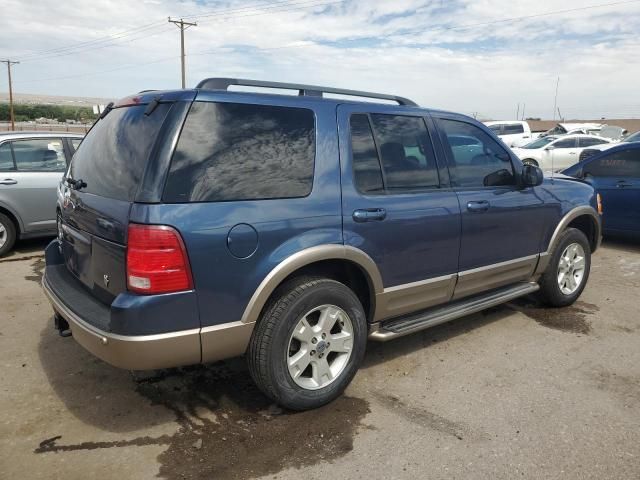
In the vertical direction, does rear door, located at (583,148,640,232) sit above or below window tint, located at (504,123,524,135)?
below

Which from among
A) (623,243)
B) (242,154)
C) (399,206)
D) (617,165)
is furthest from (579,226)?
(242,154)

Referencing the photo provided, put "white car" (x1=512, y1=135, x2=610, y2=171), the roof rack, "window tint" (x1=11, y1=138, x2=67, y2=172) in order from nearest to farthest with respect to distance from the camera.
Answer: the roof rack < "window tint" (x1=11, y1=138, x2=67, y2=172) < "white car" (x1=512, y1=135, x2=610, y2=171)

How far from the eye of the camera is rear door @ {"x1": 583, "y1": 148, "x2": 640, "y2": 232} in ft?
24.6

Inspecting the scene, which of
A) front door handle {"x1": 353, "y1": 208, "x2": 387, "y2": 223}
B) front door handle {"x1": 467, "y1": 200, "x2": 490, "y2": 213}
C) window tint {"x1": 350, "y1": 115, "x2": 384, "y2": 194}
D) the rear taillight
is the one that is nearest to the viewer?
the rear taillight

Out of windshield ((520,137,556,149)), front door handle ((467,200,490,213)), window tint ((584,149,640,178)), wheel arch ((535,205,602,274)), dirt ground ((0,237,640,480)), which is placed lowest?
dirt ground ((0,237,640,480))

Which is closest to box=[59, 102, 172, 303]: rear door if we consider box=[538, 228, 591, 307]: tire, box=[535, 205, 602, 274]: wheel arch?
box=[535, 205, 602, 274]: wheel arch

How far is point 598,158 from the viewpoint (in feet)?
26.6

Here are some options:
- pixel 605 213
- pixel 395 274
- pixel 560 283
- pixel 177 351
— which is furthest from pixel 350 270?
pixel 605 213

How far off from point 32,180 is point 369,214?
5.51 meters

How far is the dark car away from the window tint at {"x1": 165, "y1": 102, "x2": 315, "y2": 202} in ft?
19.7

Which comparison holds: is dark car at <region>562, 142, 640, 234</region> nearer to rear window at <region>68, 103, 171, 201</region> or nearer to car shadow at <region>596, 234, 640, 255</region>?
car shadow at <region>596, 234, 640, 255</region>

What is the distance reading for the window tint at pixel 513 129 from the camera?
25.7m

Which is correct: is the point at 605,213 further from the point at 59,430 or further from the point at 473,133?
the point at 59,430

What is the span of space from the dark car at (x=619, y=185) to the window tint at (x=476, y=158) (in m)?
3.99
